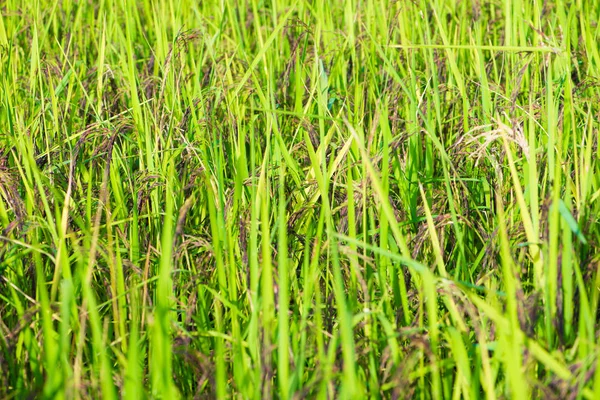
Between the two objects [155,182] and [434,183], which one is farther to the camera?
[434,183]

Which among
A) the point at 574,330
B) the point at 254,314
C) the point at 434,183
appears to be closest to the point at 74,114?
the point at 434,183

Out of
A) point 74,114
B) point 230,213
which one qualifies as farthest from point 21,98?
point 230,213

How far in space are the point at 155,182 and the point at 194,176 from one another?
0.27 feet

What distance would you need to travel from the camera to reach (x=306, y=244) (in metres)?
1.43

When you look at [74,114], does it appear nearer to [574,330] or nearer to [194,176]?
[194,176]

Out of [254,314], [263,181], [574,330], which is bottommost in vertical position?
[574,330]

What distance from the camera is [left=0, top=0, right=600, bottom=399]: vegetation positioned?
1.20 metres

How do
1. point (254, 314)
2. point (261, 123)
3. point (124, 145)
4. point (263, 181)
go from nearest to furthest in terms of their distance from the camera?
point (254, 314) → point (263, 181) → point (124, 145) → point (261, 123)

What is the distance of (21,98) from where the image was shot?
7.93 ft

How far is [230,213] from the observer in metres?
1.67

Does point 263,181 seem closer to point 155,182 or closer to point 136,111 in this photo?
point 155,182

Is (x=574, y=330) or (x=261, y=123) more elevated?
(x=261, y=123)

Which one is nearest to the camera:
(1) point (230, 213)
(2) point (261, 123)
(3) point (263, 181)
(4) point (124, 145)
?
(3) point (263, 181)

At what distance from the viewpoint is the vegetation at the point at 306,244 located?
3.95 feet
